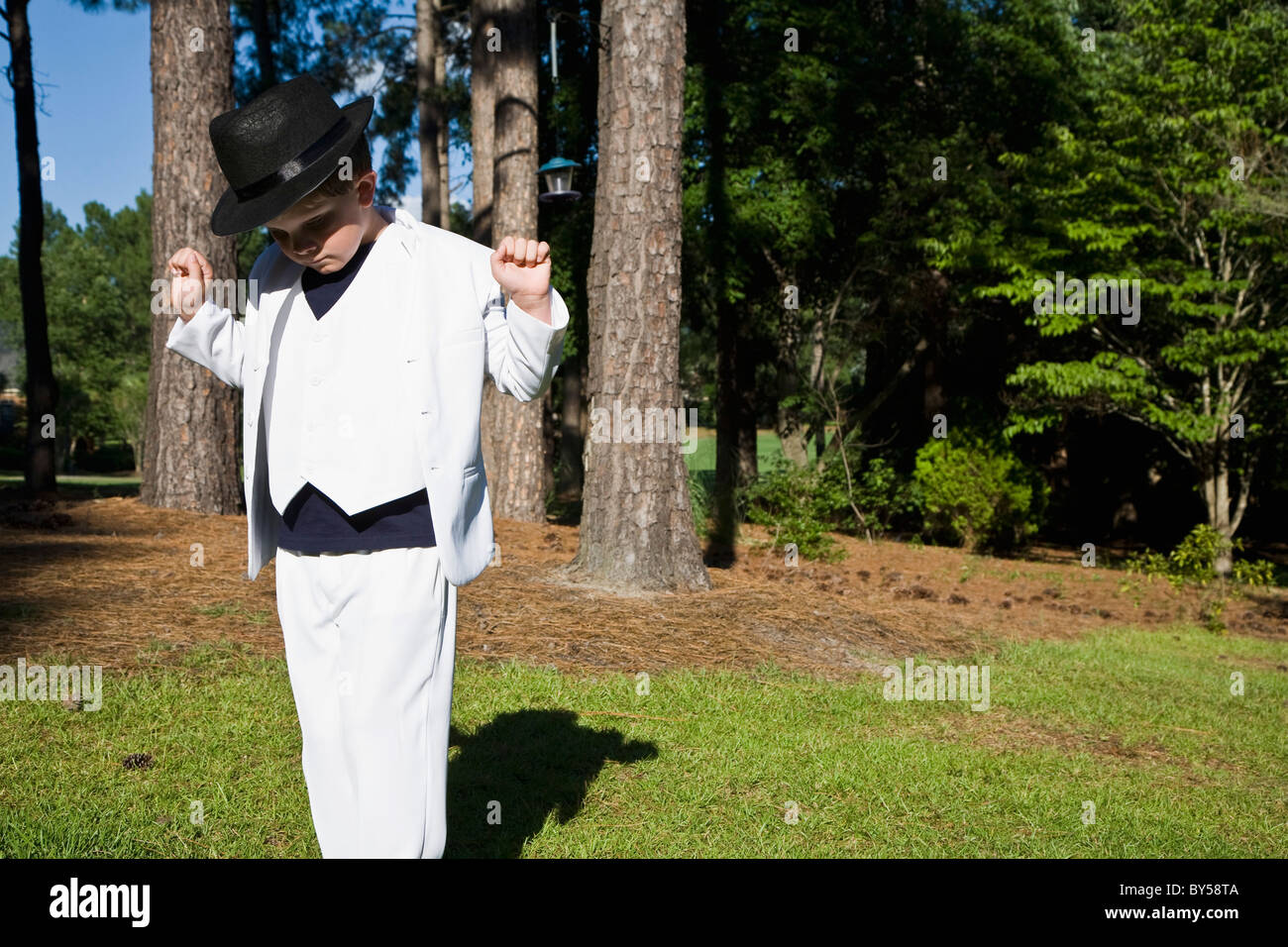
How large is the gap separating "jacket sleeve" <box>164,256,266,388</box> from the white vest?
23 centimetres

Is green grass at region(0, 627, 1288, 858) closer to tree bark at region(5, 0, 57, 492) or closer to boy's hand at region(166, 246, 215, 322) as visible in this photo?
boy's hand at region(166, 246, 215, 322)

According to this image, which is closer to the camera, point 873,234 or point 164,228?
point 164,228

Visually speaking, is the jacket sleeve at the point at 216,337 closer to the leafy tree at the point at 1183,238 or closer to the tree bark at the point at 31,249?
the leafy tree at the point at 1183,238

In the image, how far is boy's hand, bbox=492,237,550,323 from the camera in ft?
9.14

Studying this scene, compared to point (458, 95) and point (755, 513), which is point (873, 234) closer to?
point (755, 513)

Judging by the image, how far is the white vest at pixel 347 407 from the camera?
2738 millimetres

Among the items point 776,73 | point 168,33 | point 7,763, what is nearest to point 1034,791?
point 7,763

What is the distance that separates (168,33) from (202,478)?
3724 mm

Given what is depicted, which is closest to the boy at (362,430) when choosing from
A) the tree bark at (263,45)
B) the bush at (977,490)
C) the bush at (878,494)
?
the bush at (878,494)

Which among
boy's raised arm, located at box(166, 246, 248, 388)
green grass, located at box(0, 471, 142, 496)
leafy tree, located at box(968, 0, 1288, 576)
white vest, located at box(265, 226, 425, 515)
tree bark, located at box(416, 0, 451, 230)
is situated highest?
tree bark, located at box(416, 0, 451, 230)

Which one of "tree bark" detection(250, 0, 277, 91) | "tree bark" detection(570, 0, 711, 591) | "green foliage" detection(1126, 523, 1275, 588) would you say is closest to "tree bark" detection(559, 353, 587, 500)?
"tree bark" detection(250, 0, 277, 91)

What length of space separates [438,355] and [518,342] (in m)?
0.21

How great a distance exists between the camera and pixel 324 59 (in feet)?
69.6

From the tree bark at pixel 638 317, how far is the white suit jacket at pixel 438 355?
186 inches
